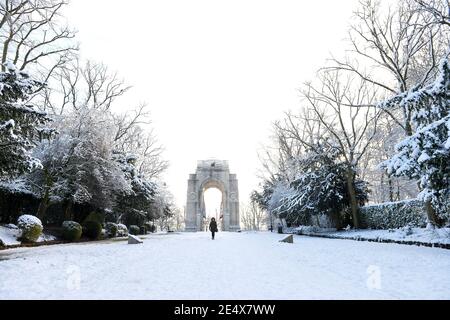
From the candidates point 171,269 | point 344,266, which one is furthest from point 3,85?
point 344,266

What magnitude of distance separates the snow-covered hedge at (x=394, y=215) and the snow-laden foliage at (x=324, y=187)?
5.33ft

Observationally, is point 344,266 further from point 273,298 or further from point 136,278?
point 136,278

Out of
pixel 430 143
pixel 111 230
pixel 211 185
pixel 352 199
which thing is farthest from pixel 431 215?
pixel 211 185

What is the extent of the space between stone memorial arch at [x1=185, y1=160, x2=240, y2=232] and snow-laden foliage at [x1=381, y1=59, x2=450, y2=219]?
42765 millimetres

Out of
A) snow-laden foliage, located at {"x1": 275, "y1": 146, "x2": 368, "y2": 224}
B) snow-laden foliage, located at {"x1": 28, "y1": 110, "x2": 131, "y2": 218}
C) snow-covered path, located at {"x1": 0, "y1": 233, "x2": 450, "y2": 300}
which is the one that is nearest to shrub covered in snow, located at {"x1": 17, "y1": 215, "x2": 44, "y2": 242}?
snow-laden foliage, located at {"x1": 28, "y1": 110, "x2": 131, "y2": 218}

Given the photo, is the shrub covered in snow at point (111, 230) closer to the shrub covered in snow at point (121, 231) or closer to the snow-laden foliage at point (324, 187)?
the shrub covered in snow at point (121, 231)

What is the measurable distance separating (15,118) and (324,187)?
17.3 m

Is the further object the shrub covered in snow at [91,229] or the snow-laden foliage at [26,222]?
the shrub covered in snow at [91,229]

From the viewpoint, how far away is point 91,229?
1800cm

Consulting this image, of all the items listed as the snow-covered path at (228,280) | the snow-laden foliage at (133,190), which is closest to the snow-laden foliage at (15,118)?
the snow-covered path at (228,280)

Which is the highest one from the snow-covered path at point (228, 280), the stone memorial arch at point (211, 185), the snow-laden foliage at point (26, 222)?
the stone memorial arch at point (211, 185)

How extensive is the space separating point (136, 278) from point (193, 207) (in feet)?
158

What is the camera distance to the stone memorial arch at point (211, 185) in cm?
5241

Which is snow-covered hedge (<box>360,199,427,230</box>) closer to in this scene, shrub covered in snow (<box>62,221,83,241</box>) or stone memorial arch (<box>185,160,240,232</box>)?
shrub covered in snow (<box>62,221,83,241</box>)
